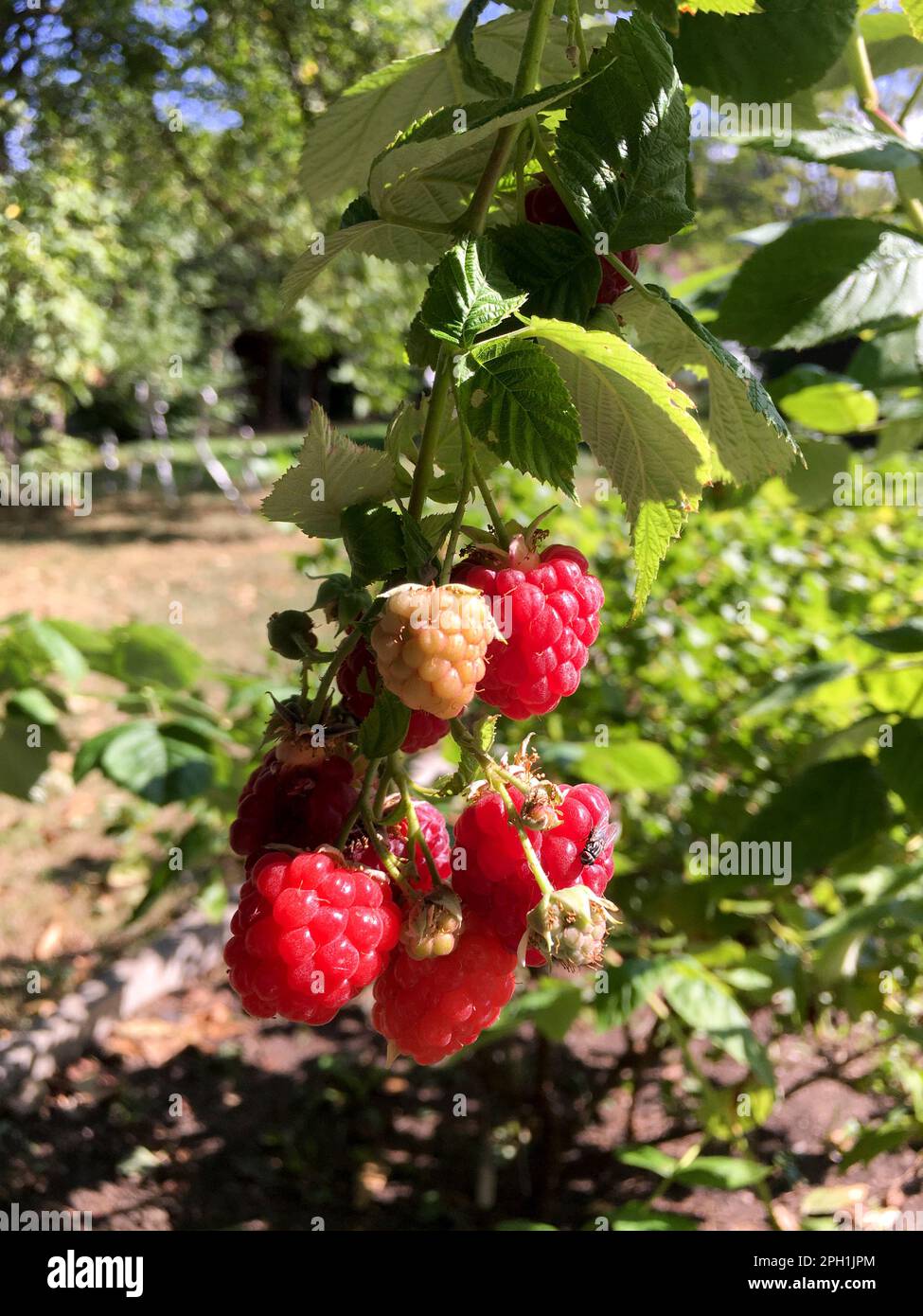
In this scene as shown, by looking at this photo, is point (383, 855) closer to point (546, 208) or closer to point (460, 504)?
point (460, 504)

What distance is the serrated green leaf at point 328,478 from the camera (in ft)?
1.36

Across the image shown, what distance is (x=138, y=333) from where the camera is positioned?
8172 millimetres

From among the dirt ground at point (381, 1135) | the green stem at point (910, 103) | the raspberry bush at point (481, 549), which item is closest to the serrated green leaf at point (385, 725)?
the raspberry bush at point (481, 549)

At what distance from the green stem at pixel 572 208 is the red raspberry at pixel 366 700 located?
183 mm

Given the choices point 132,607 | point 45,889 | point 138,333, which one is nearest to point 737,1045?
point 45,889

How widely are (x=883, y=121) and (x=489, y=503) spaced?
67 cm

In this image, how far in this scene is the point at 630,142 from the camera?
427 mm

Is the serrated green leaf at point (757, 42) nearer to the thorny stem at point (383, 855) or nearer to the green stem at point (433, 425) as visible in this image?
the green stem at point (433, 425)

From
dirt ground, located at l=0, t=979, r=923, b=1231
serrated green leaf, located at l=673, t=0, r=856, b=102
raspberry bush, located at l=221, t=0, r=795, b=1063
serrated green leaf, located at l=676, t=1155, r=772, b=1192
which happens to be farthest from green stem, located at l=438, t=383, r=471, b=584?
dirt ground, located at l=0, t=979, r=923, b=1231

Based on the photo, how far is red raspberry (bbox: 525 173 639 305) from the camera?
1.51 ft

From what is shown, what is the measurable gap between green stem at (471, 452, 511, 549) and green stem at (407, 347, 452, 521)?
0.06 ft

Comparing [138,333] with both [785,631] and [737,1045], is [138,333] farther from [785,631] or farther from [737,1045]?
[737,1045]

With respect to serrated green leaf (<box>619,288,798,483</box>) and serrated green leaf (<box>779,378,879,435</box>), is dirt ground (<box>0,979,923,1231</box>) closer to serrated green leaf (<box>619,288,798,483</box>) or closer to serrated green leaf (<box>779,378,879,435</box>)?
serrated green leaf (<box>779,378,879,435</box>)
